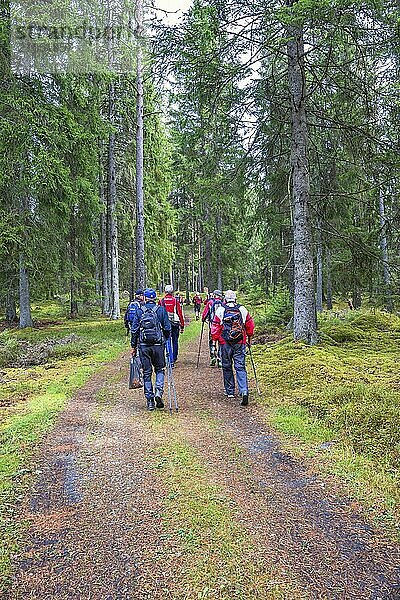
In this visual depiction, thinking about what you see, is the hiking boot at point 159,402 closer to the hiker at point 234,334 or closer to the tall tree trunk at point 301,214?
the hiker at point 234,334

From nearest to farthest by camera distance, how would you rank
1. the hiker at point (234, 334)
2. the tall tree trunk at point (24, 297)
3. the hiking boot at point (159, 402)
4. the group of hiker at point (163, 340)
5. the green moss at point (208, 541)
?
the green moss at point (208, 541), the hiking boot at point (159, 402), the group of hiker at point (163, 340), the hiker at point (234, 334), the tall tree trunk at point (24, 297)

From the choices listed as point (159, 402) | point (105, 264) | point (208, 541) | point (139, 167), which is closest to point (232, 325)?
point (159, 402)

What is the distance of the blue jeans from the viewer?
319 inches

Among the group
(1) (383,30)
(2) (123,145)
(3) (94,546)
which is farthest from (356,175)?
(2) (123,145)

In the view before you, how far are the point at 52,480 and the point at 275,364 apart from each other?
6284 millimetres

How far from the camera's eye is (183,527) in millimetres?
4031

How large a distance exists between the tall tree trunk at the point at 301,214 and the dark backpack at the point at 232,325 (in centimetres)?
369

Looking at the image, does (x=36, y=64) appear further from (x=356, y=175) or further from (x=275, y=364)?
(x=275, y=364)

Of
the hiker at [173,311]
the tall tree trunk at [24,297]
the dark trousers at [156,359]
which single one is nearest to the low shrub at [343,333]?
the hiker at [173,311]

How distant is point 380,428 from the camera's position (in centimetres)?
612

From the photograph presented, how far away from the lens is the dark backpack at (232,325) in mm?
Answer: 8266

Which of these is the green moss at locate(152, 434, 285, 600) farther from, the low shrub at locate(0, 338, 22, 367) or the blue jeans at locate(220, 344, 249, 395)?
the low shrub at locate(0, 338, 22, 367)

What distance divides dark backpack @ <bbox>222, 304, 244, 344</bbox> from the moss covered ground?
1.15 m

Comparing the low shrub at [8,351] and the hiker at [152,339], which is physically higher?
the hiker at [152,339]
